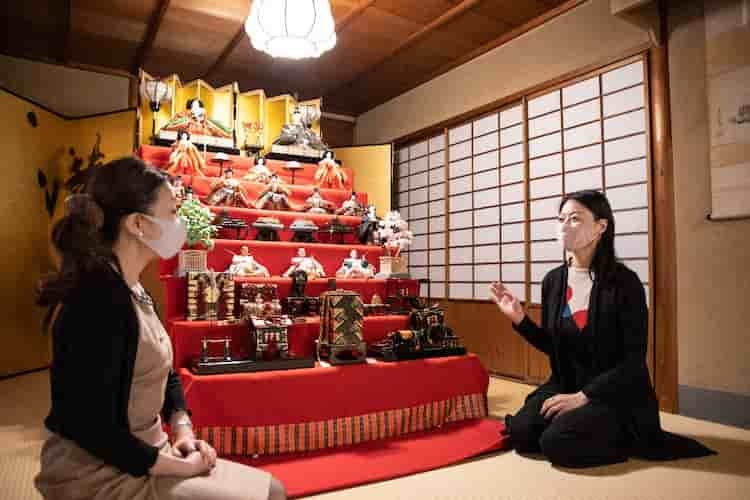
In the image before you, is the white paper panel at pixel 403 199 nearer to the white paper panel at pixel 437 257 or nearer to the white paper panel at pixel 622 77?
the white paper panel at pixel 437 257

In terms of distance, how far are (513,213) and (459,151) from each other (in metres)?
1.06

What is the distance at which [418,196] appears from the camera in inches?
247

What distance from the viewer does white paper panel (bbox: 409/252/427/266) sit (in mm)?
6133

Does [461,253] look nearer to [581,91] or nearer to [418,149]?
[418,149]

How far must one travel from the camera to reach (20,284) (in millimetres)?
4617

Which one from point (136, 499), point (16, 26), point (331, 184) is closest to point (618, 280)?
point (136, 499)

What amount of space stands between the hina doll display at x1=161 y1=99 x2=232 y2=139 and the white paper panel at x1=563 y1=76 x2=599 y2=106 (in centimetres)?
312

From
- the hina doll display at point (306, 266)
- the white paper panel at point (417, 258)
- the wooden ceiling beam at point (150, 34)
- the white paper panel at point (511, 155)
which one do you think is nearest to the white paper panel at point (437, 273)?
the white paper panel at point (417, 258)

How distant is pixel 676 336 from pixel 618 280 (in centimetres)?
135

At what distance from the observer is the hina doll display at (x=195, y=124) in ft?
15.3

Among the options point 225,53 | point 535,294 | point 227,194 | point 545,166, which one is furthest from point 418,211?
point 227,194

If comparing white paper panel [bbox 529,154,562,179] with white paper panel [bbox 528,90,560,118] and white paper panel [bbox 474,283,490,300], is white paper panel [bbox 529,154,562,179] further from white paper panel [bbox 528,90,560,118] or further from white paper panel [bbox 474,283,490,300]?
white paper panel [bbox 474,283,490,300]

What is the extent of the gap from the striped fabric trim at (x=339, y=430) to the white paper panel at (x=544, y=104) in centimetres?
272

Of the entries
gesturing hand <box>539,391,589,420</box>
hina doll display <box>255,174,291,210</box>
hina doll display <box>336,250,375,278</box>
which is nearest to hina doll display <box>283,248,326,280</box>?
hina doll display <box>336,250,375,278</box>
